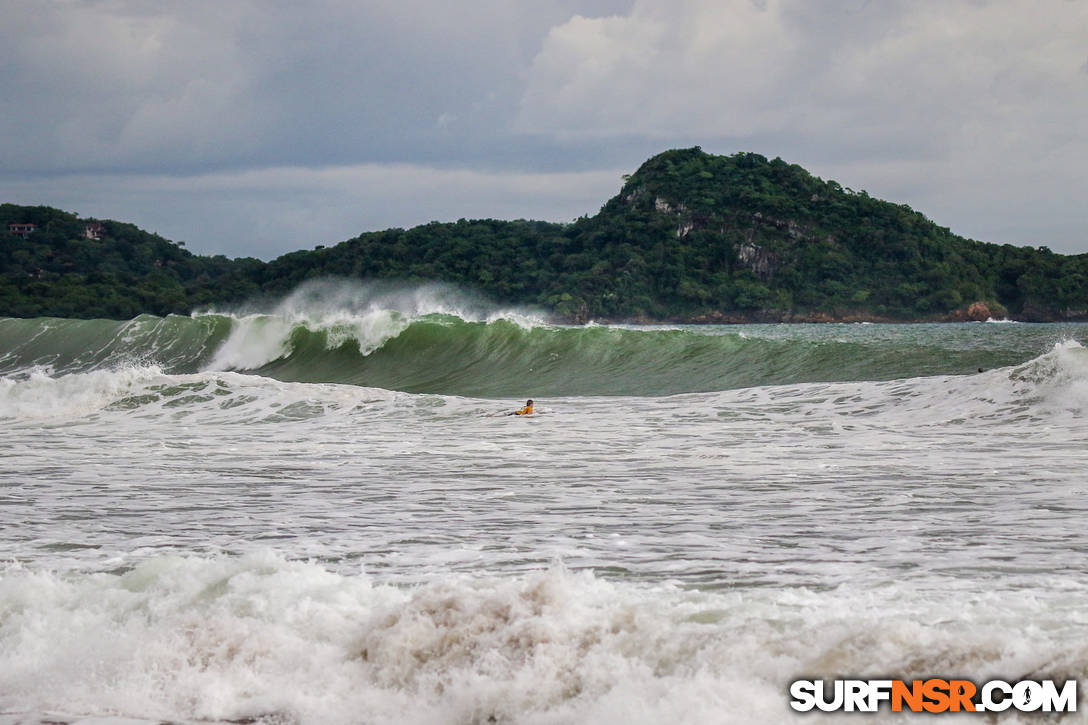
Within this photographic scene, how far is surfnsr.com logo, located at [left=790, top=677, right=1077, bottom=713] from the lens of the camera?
3.20 meters

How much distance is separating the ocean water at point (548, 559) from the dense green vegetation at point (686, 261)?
257ft

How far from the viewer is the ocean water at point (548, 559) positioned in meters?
3.61

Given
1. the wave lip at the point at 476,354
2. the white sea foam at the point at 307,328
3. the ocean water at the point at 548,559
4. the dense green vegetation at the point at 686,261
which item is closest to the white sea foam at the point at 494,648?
the ocean water at the point at 548,559

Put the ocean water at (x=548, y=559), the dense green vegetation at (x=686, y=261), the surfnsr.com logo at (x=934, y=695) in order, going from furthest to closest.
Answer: the dense green vegetation at (x=686, y=261)
the ocean water at (x=548, y=559)
the surfnsr.com logo at (x=934, y=695)

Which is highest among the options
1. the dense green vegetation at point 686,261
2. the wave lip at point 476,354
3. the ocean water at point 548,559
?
the dense green vegetation at point 686,261

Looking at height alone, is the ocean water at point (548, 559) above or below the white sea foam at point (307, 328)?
below

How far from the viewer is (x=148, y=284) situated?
8925 cm

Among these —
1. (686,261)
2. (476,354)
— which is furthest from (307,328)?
(686,261)

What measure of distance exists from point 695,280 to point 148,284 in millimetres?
47168

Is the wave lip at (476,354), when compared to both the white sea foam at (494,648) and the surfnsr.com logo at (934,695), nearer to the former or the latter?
the white sea foam at (494,648)

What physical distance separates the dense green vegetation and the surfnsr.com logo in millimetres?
85765

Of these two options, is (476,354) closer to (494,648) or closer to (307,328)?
(307,328)

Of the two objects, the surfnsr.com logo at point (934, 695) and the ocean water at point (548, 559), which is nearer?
the surfnsr.com logo at point (934, 695)

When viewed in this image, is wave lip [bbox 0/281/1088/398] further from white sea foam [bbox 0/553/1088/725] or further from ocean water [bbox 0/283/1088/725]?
white sea foam [bbox 0/553/1088/725]
